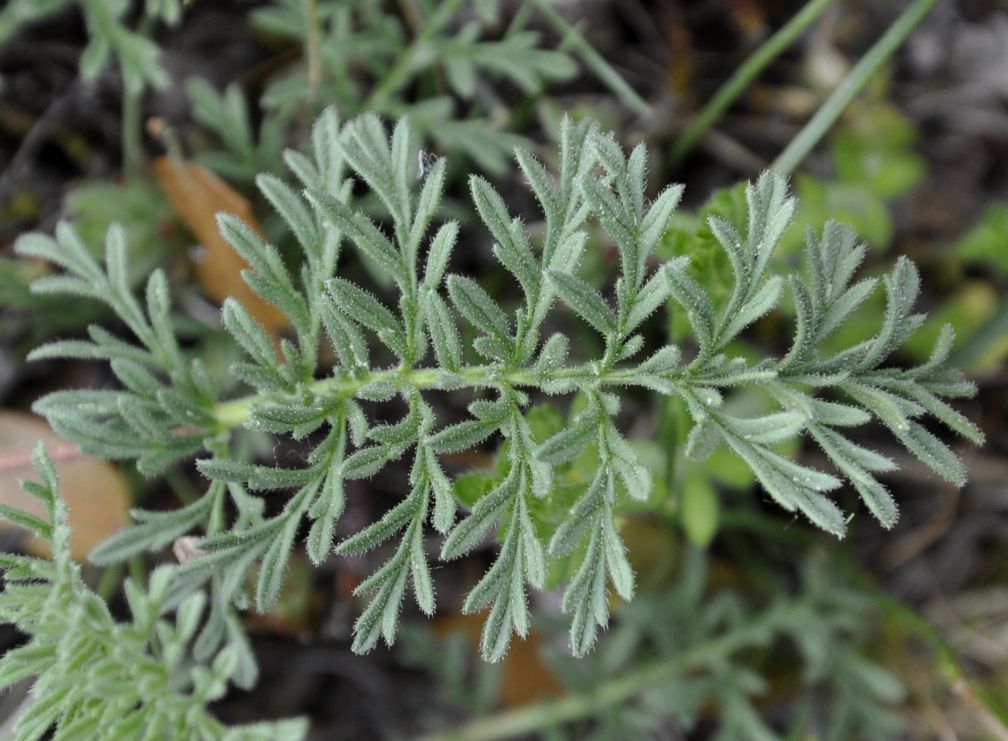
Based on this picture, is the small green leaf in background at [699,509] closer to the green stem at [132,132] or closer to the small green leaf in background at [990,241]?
the small green leaf in background at [990,241]

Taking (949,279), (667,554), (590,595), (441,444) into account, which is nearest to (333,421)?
(441,444)

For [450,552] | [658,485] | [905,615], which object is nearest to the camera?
[450,552]

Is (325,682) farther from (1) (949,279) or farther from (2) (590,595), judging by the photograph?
(1) (949,279)

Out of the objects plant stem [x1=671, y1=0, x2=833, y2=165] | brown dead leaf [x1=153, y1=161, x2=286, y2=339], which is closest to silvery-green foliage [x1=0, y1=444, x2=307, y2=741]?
brown dead leaf [x1=153, y1=161, x2=286, y2=339]

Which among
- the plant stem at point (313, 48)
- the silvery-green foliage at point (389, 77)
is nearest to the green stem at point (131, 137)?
the silvery-green foliage at point (389, 77)

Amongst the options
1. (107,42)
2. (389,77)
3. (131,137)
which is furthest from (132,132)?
(389,77)

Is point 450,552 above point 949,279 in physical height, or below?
above

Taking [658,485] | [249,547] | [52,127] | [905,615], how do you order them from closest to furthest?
[249,547] → [658,485] → [905,615] → [52,127]
